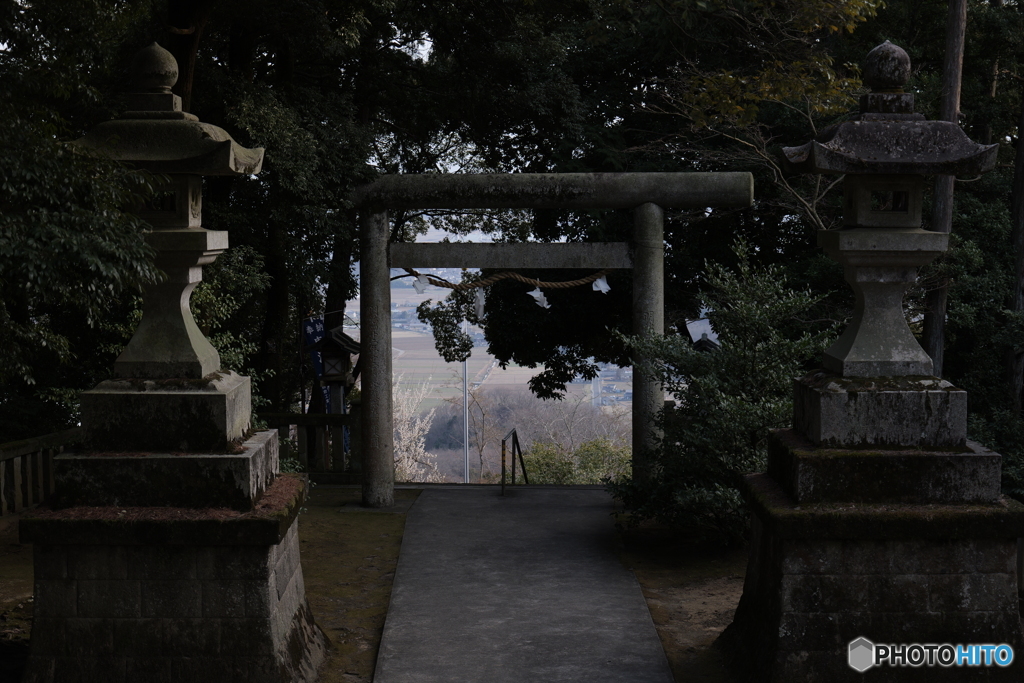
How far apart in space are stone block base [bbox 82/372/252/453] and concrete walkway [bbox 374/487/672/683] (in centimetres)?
179

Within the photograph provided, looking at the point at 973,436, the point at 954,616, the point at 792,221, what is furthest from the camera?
the point at 792,221

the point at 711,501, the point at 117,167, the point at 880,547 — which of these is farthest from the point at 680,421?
the point at 117,167

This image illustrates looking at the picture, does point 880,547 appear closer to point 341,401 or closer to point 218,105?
point 341,401

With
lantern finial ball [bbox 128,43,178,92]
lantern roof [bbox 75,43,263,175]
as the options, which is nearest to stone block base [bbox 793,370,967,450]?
lantern roof [bbox 75,43,263,175]

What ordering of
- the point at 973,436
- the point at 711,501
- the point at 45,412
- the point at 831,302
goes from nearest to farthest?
1. the point at 711,501
2. the point at 45,412
3. the point at 973,436
4. the point at 831,302

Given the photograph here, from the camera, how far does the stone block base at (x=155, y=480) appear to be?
5012mm

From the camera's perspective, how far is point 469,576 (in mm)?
7633

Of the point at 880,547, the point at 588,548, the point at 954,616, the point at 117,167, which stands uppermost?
the point at 117,167

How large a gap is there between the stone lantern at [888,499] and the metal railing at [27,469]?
6.44 m

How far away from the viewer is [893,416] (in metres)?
5.02

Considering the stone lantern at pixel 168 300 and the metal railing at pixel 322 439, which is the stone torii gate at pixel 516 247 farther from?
the stone lantern at pixel 168 300

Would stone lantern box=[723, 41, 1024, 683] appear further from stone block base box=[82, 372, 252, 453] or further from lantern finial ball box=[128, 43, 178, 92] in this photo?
lantern finial ball box=[128, 43, 178, 92]

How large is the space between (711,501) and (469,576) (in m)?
2.07

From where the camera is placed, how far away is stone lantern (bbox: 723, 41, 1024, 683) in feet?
16.0
